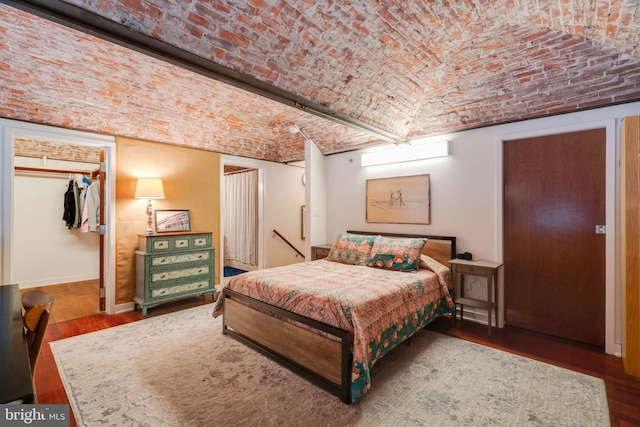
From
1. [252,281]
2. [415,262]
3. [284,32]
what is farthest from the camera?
[415,262]

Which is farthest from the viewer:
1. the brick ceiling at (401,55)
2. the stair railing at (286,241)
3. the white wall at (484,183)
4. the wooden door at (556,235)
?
the stair railing at (286,241)

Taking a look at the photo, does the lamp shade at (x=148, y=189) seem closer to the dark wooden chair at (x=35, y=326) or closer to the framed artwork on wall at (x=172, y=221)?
the framed artwork on wall at (x=172, y=221)

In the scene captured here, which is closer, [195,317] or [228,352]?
[228,352]

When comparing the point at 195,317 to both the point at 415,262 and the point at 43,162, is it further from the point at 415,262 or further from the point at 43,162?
the point at 43,162

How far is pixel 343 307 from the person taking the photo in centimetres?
221

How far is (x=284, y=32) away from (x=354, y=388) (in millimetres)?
2799

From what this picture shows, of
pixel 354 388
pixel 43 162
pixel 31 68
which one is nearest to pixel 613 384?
pixel 354 388

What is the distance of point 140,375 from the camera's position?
7.98 ft

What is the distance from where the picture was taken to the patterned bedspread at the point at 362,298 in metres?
2.16

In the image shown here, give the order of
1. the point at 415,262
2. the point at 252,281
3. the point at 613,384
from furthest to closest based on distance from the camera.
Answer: the point at 415,262, the point at 252,281, the point at 613,384

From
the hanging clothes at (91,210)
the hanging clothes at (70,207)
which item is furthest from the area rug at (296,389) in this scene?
the hanging clothes at (70,207)

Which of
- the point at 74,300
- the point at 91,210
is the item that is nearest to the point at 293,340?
the point at 74,300

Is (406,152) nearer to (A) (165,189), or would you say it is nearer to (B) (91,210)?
(A) (165,189)

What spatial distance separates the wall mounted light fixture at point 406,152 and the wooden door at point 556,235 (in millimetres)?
756
